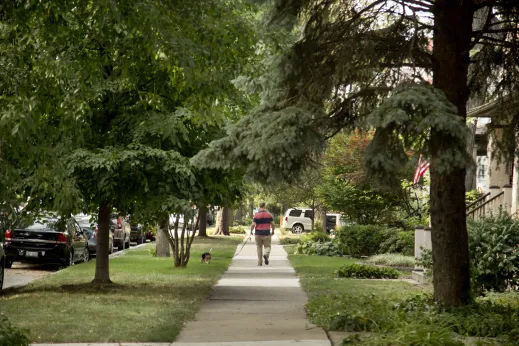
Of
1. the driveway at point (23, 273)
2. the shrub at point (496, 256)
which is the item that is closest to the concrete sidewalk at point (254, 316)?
the shrub at point (496, 256)

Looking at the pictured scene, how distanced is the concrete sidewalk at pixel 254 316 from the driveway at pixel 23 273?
4.48 m

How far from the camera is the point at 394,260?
2372 centimetres

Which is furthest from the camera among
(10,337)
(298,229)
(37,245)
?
(298,229)

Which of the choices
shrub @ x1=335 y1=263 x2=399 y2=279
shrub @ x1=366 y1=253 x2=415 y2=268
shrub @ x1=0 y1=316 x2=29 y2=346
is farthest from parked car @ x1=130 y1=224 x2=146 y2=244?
shrub @ x1=0 y1=316 x2=29 y2=346

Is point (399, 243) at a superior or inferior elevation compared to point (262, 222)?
inferior

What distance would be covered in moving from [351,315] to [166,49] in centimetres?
436

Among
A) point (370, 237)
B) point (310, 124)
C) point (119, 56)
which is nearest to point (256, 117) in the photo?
point (310, 124)

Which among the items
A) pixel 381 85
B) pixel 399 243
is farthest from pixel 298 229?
pixel 381 85

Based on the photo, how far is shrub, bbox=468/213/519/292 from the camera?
13.7 metres

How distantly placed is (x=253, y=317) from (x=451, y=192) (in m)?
3.27

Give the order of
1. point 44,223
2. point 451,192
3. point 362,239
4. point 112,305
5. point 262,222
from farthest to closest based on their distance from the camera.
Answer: point 362,239
point 262,222
point 44,223
point 112,305
point 451,192

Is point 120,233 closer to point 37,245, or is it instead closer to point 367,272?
point 37,245

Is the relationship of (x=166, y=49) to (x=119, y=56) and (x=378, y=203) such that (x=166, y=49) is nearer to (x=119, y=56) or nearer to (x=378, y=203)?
(x=119, y=56)

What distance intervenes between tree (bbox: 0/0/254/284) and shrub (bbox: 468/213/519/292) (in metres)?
4.70
